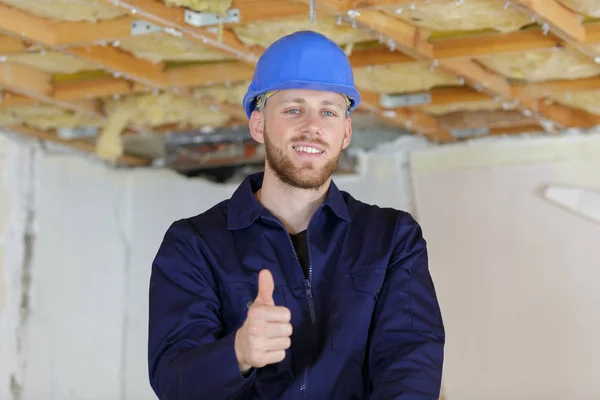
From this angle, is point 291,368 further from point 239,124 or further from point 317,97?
point 239,124

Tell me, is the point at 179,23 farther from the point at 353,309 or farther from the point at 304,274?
the point at 353,309

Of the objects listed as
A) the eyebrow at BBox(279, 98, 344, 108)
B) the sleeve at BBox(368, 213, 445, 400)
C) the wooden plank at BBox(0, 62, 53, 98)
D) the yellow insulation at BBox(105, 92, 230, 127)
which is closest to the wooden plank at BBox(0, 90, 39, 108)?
the wooden plank at BBox(0, 62, 53, 98)

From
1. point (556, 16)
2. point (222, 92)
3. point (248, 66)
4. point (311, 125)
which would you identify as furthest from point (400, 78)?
point (311, 125)

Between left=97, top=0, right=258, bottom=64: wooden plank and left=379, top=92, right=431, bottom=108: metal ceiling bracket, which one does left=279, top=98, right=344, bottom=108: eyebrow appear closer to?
left=97, top=0, right=258, bottom=64: wooden plank

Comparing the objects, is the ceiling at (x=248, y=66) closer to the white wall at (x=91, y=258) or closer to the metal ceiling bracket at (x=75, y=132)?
the metal ceiling bracket at (x=75, y=132)

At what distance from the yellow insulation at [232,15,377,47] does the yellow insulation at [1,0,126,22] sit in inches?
17.9

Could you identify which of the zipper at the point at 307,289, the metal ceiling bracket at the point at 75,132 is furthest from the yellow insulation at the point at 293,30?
the metal ceiling bracket at the point at 75,132

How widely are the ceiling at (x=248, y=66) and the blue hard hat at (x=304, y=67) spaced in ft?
2.79

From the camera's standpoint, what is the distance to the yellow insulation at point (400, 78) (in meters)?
3.38

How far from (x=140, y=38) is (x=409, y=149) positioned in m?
2.13

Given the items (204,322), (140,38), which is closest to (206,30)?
(140,38)

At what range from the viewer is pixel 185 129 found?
4.31 meters

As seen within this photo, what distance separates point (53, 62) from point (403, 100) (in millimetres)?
1630

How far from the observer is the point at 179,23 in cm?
269
